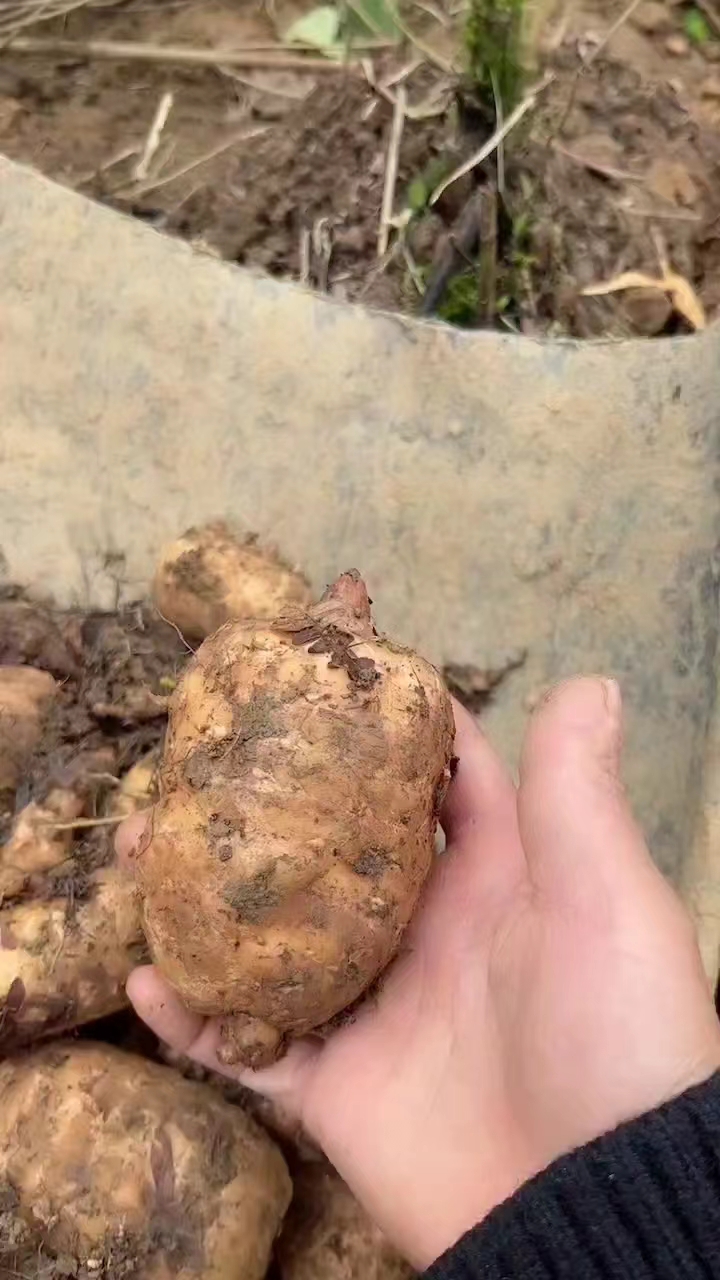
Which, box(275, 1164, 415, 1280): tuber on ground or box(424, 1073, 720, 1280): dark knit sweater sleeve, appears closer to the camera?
box(424, 1073, 720, 1280): dark knit sweater sleeve

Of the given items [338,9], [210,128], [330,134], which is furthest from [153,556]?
[338,9]

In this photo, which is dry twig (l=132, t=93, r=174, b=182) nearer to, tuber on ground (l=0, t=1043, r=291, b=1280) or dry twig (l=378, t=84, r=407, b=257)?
dry twig (l=378, t=84, r=407, b=257)

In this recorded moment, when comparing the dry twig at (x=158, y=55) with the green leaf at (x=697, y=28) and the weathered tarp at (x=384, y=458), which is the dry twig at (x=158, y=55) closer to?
the green leaf at (x=697, y=28)

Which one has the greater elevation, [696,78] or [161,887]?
[696,78]

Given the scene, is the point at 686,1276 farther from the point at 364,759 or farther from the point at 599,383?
the point at 599,383

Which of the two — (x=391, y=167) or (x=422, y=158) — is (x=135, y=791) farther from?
(x=422, y=158)

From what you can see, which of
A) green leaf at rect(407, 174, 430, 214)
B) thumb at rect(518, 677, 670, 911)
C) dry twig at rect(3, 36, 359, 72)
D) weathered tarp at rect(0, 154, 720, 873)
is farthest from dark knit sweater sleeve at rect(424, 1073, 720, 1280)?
dry twig at rect(3, 36, 359, 72)

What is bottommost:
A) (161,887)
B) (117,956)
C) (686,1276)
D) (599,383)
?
(117,956)
